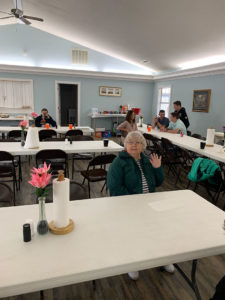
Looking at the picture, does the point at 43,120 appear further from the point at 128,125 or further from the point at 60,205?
the point at 60,205

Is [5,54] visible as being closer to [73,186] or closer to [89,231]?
[73,186]

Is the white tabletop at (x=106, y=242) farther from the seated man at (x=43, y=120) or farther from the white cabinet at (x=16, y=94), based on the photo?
the white cabinet at (x=16, y=94)

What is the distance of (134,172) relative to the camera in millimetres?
2113

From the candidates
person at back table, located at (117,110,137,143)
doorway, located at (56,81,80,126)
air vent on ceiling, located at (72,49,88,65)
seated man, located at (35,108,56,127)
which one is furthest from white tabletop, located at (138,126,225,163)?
doorway, located at (56,81,80,126)

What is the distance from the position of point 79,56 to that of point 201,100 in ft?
16.4

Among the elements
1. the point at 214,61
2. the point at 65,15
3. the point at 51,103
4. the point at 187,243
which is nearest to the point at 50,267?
the point at 187,243

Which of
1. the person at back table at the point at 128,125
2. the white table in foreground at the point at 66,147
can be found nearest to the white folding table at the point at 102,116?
the person at back table at the point at 128,125

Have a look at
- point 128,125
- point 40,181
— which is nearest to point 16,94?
point 128,125

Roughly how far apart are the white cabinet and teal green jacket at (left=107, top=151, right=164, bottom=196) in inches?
298

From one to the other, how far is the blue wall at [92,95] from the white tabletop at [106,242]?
783 centimetres

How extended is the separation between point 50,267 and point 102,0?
475 centimetres

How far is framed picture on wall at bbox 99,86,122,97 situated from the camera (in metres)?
9.56

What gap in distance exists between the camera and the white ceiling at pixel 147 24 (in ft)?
13.3

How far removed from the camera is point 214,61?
6277mm
